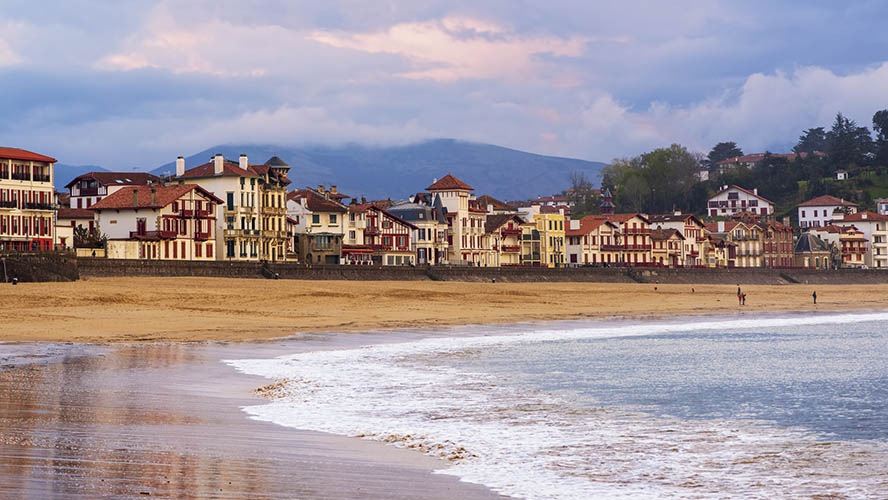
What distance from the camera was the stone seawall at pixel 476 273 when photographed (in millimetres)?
72188

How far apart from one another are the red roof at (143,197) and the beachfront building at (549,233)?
59.8 meters

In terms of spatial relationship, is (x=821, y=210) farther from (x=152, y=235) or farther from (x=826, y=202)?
(x=152, y=235)

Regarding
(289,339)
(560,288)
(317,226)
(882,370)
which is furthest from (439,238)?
(882,370)

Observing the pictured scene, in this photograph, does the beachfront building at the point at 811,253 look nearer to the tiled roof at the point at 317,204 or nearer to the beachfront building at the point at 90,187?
the tiled roof at the point at 317,204

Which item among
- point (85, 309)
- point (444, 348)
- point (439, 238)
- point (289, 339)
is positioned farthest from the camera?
point (439, 238)

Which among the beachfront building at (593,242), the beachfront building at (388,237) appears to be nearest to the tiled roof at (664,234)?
the beachfront building at (593,242)

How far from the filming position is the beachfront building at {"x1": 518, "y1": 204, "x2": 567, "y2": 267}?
451 feet

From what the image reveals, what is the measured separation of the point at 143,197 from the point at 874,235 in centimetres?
13445

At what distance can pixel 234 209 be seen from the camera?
97.3m

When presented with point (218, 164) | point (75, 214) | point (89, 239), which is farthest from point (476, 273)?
point (75, 214)

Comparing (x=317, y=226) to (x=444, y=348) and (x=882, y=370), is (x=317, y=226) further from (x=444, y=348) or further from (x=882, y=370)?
(x=882, y=370)

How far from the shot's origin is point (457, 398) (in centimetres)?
2289

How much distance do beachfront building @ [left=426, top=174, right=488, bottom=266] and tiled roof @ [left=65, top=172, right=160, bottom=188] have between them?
34478mm

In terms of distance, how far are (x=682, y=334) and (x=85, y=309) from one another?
29313 millimetres
